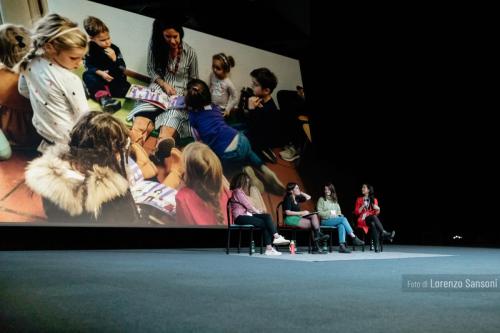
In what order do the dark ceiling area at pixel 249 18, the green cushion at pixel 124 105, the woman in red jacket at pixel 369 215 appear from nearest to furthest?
the green cushion at pixel 124 105
the woman in red jacket at pixel 369 215
the dark ceiling area at pixel 249 18

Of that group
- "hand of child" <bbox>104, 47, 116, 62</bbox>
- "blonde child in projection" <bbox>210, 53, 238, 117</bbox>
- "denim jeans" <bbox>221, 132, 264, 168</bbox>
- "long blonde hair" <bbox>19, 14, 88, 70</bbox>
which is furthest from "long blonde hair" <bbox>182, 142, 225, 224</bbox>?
"long blonde hair" <bbox>19, 14, 88, 70</bbox>

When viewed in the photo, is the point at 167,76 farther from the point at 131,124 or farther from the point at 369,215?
the point at 369,215

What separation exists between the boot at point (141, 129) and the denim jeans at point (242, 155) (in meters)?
1.10

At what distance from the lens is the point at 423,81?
759cm

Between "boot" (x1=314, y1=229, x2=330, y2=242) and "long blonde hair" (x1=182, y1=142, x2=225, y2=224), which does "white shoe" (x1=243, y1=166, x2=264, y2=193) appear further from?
"boot" (x1=314, y1=229, x2=330, y2=242)

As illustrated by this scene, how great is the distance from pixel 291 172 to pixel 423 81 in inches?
93.4

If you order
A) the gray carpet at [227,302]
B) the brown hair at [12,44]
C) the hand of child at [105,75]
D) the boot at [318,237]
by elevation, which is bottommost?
the boot at [318,237]

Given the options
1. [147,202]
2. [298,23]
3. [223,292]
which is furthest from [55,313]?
[298,23]

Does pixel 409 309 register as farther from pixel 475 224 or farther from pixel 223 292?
pixel 475 224

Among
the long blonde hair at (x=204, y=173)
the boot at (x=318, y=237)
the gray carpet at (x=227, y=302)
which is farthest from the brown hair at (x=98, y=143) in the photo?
the gray carpet at (x=227, y=302)

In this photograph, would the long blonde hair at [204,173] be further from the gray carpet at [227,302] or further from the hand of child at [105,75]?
the gray carpet at [227,302]

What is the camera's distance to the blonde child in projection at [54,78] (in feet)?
17.1

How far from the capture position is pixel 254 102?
7.07 meters

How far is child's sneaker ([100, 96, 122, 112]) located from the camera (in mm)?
5629
